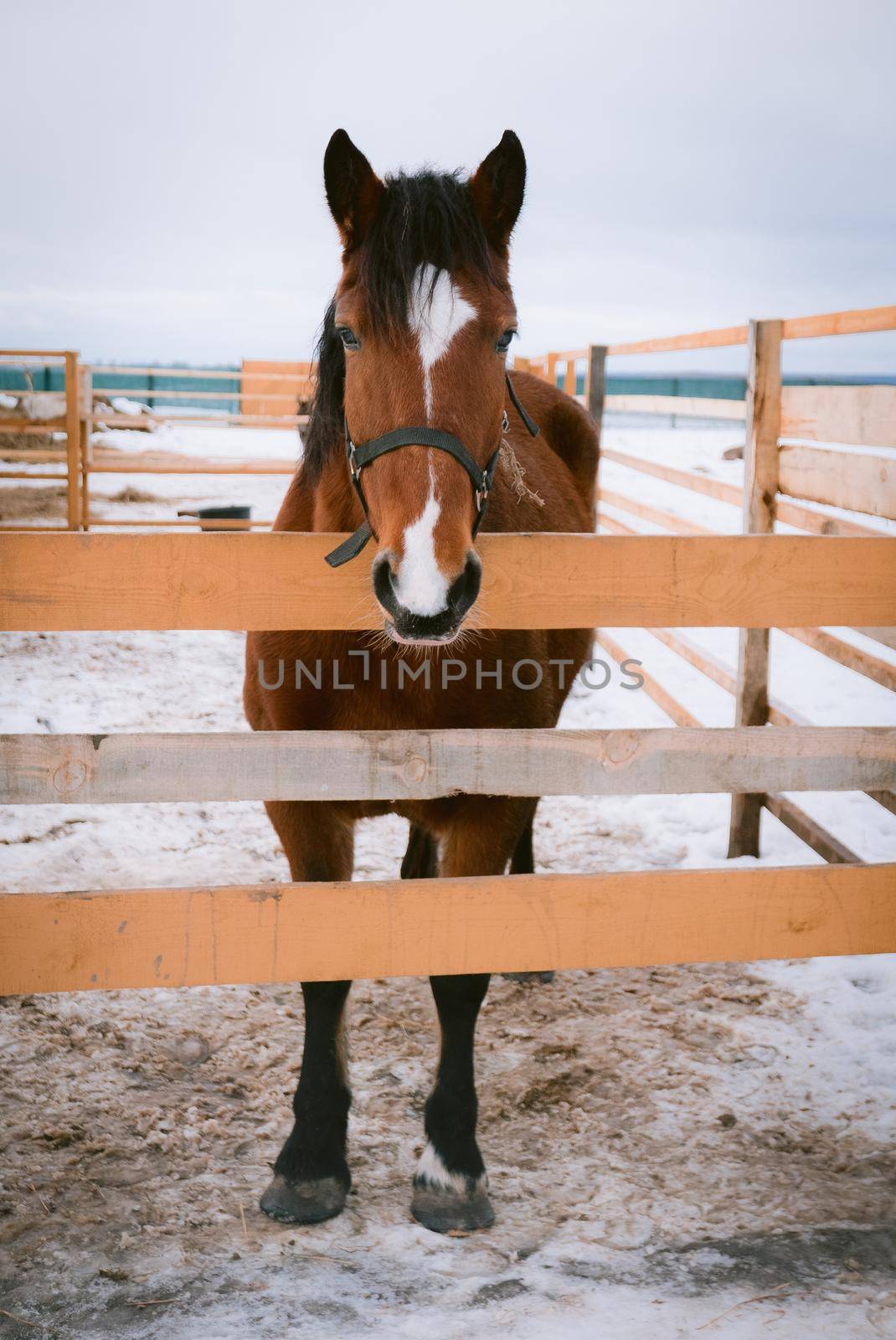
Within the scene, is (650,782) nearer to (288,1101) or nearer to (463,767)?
(463,767)

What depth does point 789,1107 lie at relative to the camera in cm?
252

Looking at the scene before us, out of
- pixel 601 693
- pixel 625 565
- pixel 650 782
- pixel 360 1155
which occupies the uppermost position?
pixel 625 565

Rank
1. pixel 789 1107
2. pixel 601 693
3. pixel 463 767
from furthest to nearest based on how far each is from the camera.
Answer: pixel 601 693
pixel 789 1107
pixel 463 767

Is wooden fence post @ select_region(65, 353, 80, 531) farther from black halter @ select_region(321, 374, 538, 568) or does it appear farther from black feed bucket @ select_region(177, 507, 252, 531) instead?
black halter @ select_region(321, 374, 538, 568)

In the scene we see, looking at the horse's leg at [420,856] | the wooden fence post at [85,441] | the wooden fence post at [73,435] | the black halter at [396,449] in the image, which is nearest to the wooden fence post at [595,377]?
the horse's leg at [420,856]

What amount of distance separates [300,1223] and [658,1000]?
146 cm

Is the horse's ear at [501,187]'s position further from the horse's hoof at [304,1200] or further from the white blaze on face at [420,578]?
the horse's hoof at [304,1200]

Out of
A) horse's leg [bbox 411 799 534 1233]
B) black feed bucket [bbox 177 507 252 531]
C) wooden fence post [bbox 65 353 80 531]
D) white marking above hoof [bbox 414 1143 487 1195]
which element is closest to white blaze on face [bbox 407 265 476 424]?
horse's leg [bbox 411 799 534 1233]

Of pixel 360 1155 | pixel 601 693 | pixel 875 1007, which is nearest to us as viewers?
pixel 360 1155

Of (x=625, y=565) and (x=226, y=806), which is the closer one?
(x=625, y=565)

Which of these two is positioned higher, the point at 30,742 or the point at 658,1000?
the point at 30,742

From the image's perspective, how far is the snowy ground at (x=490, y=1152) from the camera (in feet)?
5.91

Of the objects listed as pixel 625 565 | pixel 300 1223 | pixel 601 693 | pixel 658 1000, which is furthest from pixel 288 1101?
pixel 601 693

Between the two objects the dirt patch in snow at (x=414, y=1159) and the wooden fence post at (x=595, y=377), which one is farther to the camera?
the wooden fence post at (x=595, y=377)
